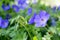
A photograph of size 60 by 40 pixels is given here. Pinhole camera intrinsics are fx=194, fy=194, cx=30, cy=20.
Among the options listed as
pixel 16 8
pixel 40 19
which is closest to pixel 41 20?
pixel 40 19

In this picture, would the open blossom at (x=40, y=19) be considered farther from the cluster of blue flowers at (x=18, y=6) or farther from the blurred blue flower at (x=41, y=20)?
the cluster of blue flowers at (x=18, y=6)

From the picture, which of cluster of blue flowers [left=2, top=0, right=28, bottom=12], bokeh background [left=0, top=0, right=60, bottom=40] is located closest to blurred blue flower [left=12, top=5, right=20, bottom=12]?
cluster of blue flowers [left=2, top=0, right=28, bottom=12]

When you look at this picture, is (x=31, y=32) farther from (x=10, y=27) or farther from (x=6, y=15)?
(x=6, y=15)

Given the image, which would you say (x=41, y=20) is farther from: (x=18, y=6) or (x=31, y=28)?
(x=18, y=6)

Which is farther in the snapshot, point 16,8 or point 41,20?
point 16,8

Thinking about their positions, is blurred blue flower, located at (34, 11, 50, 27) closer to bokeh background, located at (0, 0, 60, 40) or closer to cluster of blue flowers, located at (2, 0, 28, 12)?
bokeh background, located at (0, 0, 60, 40)

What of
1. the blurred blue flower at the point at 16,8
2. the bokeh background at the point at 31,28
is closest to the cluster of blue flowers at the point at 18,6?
the blurred blue flower at the point at 16,8

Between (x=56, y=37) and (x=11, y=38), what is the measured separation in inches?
7.6

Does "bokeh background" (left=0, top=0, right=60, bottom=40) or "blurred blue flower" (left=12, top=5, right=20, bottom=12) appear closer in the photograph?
"bokeh background" (left=0, top=0, right=60, bottom=40)

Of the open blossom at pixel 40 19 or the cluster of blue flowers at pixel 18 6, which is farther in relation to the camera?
the cluster of blue flowers at pixel 18 6

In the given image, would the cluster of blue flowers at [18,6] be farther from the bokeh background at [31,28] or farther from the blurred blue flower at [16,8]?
the bokeh background at [31,28]

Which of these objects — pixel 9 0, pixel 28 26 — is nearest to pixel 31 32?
pixel 28 26

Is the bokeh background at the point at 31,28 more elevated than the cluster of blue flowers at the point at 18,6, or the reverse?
the cluster of blue flowers at the point at 18,6

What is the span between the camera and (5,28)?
890 millimetres
